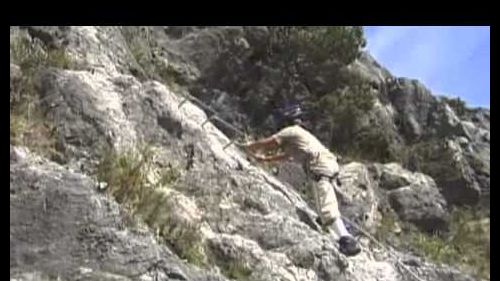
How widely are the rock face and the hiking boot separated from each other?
10 cm

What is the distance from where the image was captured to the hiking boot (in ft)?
35.6

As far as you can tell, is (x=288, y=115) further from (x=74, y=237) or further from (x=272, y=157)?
(x=74, y=237)

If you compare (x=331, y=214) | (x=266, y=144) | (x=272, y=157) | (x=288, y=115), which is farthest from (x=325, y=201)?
(x=288, y=115)

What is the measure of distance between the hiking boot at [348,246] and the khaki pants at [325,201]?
387 mm

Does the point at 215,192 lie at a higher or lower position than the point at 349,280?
higher

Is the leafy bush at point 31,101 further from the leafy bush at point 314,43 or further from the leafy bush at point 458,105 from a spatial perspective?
the leafy bush at point 458,105

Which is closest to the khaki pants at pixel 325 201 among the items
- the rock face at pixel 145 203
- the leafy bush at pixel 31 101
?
the rock face at pixel 145 203

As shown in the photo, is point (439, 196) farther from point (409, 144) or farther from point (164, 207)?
point (164, 207)

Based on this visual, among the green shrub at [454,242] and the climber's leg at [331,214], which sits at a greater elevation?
the climber's leg at [331,214]

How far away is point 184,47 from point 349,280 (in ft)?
33.0

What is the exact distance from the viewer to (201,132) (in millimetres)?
11836

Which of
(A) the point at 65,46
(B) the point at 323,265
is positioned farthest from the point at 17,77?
(B) the point at 323,265

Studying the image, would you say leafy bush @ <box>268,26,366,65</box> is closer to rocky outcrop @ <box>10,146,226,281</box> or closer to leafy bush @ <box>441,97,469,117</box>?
leafy bush @ <box>441,97,469,117</box>

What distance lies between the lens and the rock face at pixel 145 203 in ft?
26.5
